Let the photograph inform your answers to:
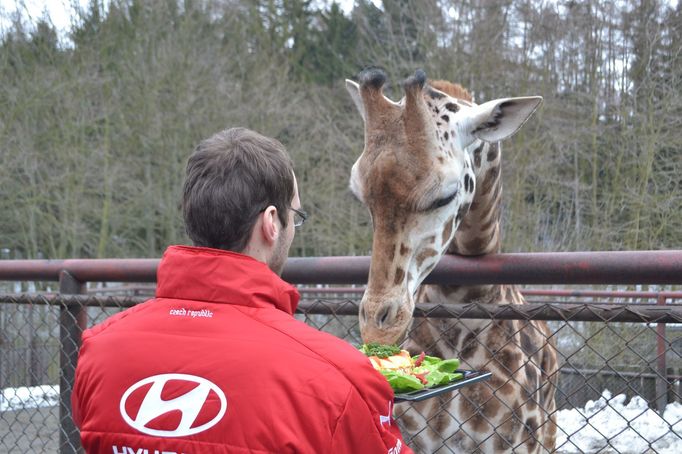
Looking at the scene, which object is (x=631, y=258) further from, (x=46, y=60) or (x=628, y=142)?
(x=46, y=60)

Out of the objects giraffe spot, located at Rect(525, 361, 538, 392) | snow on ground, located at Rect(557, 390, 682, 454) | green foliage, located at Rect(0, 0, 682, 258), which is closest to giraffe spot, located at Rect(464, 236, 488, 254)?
giraffe spot, located at Rect(525, 361, 538, 392)

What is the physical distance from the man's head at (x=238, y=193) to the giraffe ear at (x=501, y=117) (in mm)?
1600

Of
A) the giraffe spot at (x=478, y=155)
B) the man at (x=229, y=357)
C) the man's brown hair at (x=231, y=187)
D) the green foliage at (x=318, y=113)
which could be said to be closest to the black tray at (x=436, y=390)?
the man at (x=229, y=357)

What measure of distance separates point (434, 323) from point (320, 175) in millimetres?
12838

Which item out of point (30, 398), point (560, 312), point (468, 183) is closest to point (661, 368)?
point (468, 183)

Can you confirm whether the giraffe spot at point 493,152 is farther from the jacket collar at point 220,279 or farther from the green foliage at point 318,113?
the green foliage at point 318,113

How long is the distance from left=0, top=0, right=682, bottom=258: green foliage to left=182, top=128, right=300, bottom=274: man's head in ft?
34.4

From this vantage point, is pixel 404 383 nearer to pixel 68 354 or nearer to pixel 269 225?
pixel 269 225

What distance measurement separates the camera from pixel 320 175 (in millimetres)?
16031

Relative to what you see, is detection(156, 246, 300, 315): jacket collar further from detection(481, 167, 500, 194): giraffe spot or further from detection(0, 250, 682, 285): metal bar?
detection(481, 167, 500, 194): giraffe spot

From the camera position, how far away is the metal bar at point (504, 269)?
2246 millimetres

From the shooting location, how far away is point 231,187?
5.31ft

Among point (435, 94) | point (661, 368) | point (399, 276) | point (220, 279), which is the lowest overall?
point (661, 368)

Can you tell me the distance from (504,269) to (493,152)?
1014 mm
